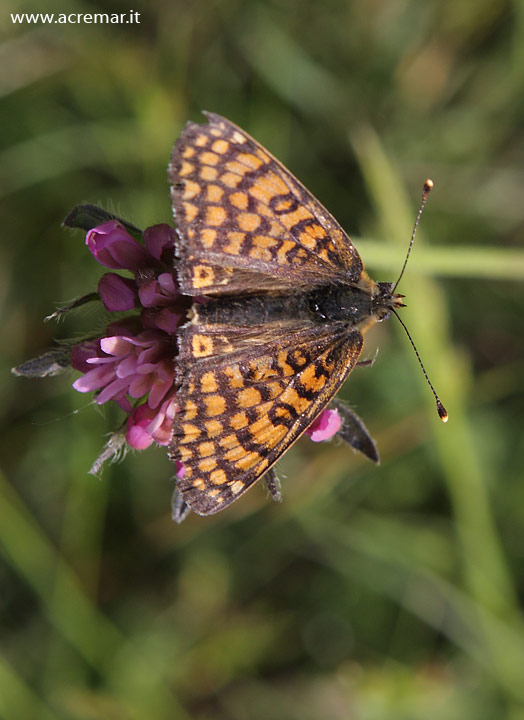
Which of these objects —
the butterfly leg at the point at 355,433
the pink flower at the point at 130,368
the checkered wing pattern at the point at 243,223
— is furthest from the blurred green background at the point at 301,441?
the pink flower at the point at 130,368

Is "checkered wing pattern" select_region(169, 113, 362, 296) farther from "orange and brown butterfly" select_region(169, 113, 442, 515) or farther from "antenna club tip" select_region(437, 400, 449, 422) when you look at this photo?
"antenna club tip" select_region(437, 400, 449, 422)

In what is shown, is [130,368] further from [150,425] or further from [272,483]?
[272,483]

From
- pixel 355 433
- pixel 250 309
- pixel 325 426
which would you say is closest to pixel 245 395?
pixel 250 309

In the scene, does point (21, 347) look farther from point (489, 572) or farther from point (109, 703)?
point (489, 572)

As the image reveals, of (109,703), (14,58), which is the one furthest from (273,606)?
(14,58)

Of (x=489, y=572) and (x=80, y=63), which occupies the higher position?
(x=80, y=63)

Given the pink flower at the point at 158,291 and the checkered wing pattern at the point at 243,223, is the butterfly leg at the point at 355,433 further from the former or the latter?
the pink flower at the point at 158,291
